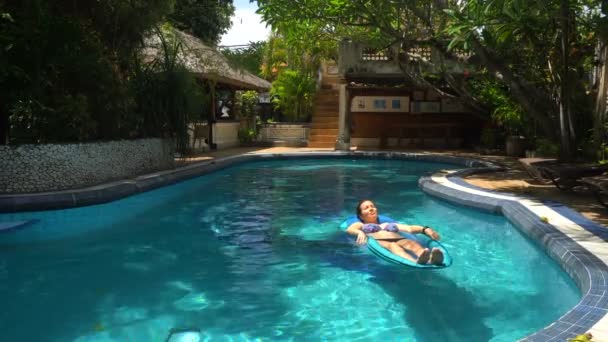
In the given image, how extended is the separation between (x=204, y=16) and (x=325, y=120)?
6.99 m

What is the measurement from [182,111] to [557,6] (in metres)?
7.89

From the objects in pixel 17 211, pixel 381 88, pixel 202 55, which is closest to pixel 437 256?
pixel 17 211

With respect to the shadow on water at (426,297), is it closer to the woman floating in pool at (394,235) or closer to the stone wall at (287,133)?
the woman floating in pool at (394,235)

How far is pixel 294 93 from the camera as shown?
23562mm

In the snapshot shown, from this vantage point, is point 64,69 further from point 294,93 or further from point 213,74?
point 294,93

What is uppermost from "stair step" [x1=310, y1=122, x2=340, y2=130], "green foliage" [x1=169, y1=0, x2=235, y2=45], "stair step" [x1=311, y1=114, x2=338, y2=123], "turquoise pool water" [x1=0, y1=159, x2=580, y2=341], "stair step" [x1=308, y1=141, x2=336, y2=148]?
"green foliage" [x1=169, y1=0, x2=235, y2=45]

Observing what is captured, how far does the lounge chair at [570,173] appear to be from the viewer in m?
8.23

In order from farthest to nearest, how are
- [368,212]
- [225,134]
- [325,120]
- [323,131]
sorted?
[325,120]
[323,131]
[225,134]
[368,212]

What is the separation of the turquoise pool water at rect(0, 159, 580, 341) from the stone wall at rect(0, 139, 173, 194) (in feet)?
2.81

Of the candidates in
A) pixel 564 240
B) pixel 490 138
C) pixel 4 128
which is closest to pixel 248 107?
pixel 490 138

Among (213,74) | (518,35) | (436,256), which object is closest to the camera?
(436,256)

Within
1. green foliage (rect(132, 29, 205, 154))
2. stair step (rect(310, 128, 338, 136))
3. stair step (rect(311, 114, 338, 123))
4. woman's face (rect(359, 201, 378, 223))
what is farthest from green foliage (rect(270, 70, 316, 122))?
woman's face (rect(359, 201, 378, 223))

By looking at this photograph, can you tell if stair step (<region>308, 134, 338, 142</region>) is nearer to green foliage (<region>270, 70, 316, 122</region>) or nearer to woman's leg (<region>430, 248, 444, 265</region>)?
green foliage (<region>270, 70, 316, 122</region>)

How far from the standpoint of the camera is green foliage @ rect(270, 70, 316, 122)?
75.9ft
